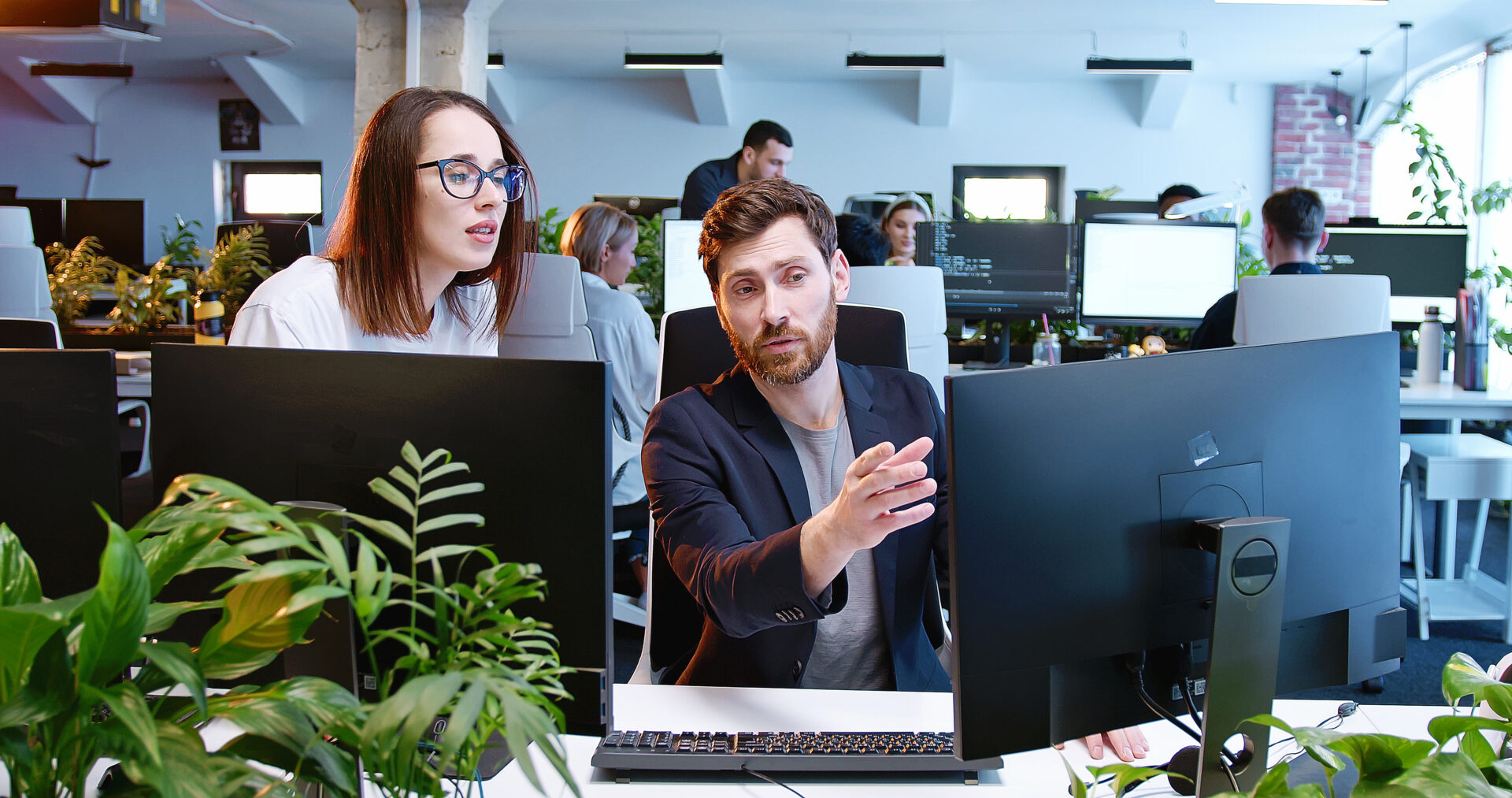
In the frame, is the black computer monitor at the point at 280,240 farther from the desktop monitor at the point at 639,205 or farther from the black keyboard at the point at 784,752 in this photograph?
the black keyboard at the point at 784,752

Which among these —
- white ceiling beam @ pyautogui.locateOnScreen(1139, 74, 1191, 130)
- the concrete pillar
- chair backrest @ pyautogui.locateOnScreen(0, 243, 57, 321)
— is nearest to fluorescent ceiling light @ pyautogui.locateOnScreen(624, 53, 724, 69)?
the concrete pillar

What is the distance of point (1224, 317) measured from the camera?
321 centimetres

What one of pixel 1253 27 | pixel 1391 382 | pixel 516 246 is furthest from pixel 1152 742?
pixel 1253 27

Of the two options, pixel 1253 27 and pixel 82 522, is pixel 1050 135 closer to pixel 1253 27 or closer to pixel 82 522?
pixel 1253 27

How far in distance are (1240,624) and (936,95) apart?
8821 mm

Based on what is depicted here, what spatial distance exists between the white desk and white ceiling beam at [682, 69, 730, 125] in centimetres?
825

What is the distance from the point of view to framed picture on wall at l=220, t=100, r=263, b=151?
986 centimetres

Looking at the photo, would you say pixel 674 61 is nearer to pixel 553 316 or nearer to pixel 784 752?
pixel 553 316

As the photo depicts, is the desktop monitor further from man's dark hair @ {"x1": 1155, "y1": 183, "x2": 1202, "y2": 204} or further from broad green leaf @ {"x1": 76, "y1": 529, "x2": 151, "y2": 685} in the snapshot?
broad green leaf @ {"x1": 76, "y1": 529, "x2": 151, "y2": 685}

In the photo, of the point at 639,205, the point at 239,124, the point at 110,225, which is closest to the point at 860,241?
the point at 639,205

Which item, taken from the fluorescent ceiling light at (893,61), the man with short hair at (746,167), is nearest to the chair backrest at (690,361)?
the man with short hair at (746,167)

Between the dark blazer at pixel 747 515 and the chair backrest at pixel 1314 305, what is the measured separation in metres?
1.87

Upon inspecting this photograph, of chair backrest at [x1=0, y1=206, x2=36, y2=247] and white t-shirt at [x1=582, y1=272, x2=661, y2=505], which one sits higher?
chair backrest at [x1=0, y1=206, x2=36, y2=247]

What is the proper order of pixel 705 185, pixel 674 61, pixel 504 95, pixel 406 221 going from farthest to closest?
pixel 504 95 < pixel 674 61 < pixel 705 185 < pixel 406 221
